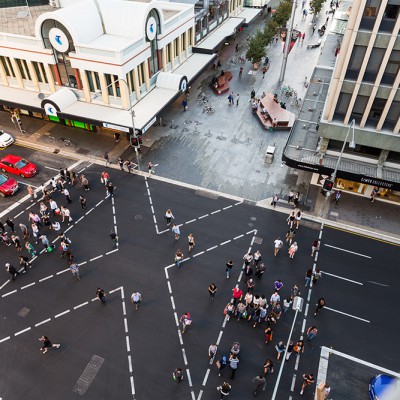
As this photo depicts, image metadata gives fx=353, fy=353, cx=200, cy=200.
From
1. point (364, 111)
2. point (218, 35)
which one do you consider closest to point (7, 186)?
point (364, 111)

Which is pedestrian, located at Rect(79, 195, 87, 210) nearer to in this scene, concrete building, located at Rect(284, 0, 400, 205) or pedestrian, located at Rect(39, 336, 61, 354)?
pedestrian, located at Rect(39, 336, 61, 354)

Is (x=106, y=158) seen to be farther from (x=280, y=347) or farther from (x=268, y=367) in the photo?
(x=268, y=367)

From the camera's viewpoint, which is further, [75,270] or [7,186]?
[7,186]

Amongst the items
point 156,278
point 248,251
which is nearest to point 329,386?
point 248,251

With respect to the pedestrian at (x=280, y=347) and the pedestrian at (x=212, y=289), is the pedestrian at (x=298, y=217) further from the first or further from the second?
the pedestrian at (x=280, y=347)

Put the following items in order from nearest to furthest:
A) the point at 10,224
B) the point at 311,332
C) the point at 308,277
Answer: the point at 311,332 < the point at 308,277 < the point at 10,224

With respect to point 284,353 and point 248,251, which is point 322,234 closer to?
point 248,251
